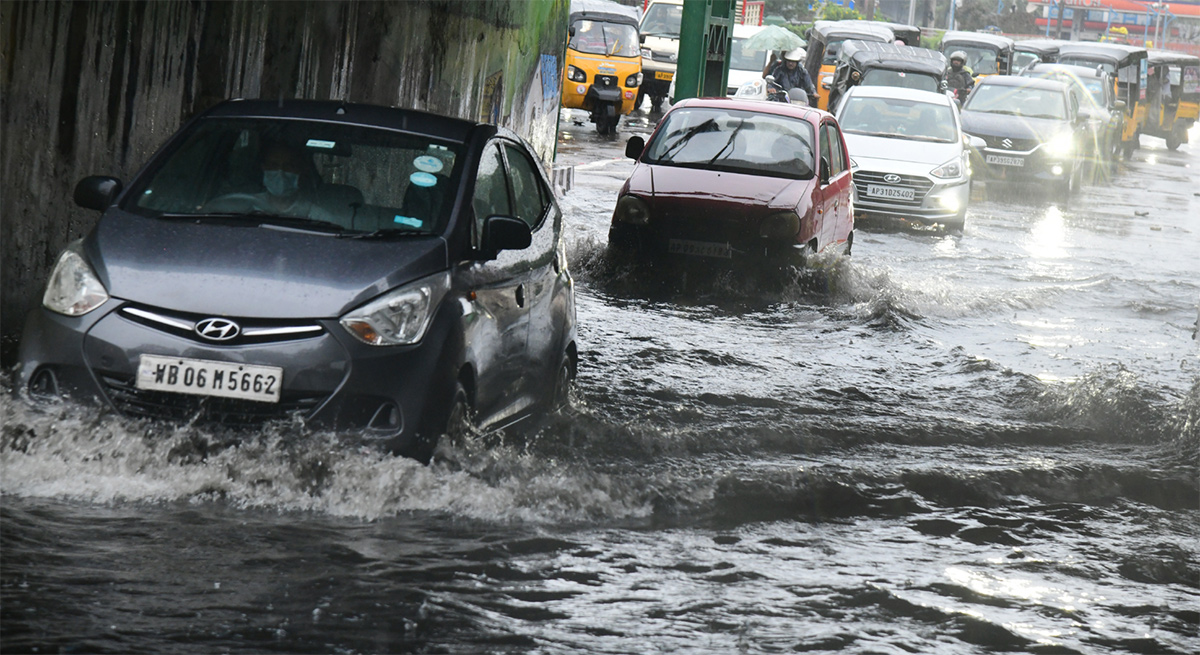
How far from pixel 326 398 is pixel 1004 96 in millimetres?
24296

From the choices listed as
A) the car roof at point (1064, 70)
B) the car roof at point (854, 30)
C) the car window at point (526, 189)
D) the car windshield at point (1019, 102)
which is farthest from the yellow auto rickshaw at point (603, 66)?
the car window at point (526, 189)

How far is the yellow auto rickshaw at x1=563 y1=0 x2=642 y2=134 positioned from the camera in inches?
1257

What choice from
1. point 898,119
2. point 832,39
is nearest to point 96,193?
point 898,119

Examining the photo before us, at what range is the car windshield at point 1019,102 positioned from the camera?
2748 cm

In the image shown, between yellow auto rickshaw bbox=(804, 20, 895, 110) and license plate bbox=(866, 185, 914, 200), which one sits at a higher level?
yellow auto rickshaw bbox=(804, 20, 895, 110)

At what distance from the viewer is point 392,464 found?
5.70 metres

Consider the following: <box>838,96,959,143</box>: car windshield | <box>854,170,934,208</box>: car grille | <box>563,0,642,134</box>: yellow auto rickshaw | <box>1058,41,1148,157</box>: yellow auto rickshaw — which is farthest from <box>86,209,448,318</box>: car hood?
<box>1058,41,1148,157</box>: yellow auto rickshaw

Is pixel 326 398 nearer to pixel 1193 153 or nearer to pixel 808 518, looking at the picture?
pixel 808 518

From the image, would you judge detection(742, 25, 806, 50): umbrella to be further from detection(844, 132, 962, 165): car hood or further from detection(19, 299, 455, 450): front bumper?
detection(19, 299, 455, 450): front bumper

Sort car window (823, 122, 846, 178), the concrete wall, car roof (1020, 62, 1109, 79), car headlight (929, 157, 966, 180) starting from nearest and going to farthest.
Result: 1. the concrete wall
2. car window (823, 122, 846, 178)
3. car headlight (929, 157, 966, 180)
4. car roof (1020, 62, 1109, 79)

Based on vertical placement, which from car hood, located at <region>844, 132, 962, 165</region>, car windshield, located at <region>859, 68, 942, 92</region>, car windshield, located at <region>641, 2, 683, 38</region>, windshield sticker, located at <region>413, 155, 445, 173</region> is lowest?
windshield sticker, located at <region>413, 155, 445, 173</region>

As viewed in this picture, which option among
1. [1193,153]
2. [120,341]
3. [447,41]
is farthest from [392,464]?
[1193,153]

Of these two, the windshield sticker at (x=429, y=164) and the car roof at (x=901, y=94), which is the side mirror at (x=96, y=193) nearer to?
the windshield sticker at (x=429, y=164)

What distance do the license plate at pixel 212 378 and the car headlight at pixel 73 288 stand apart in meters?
0.36
